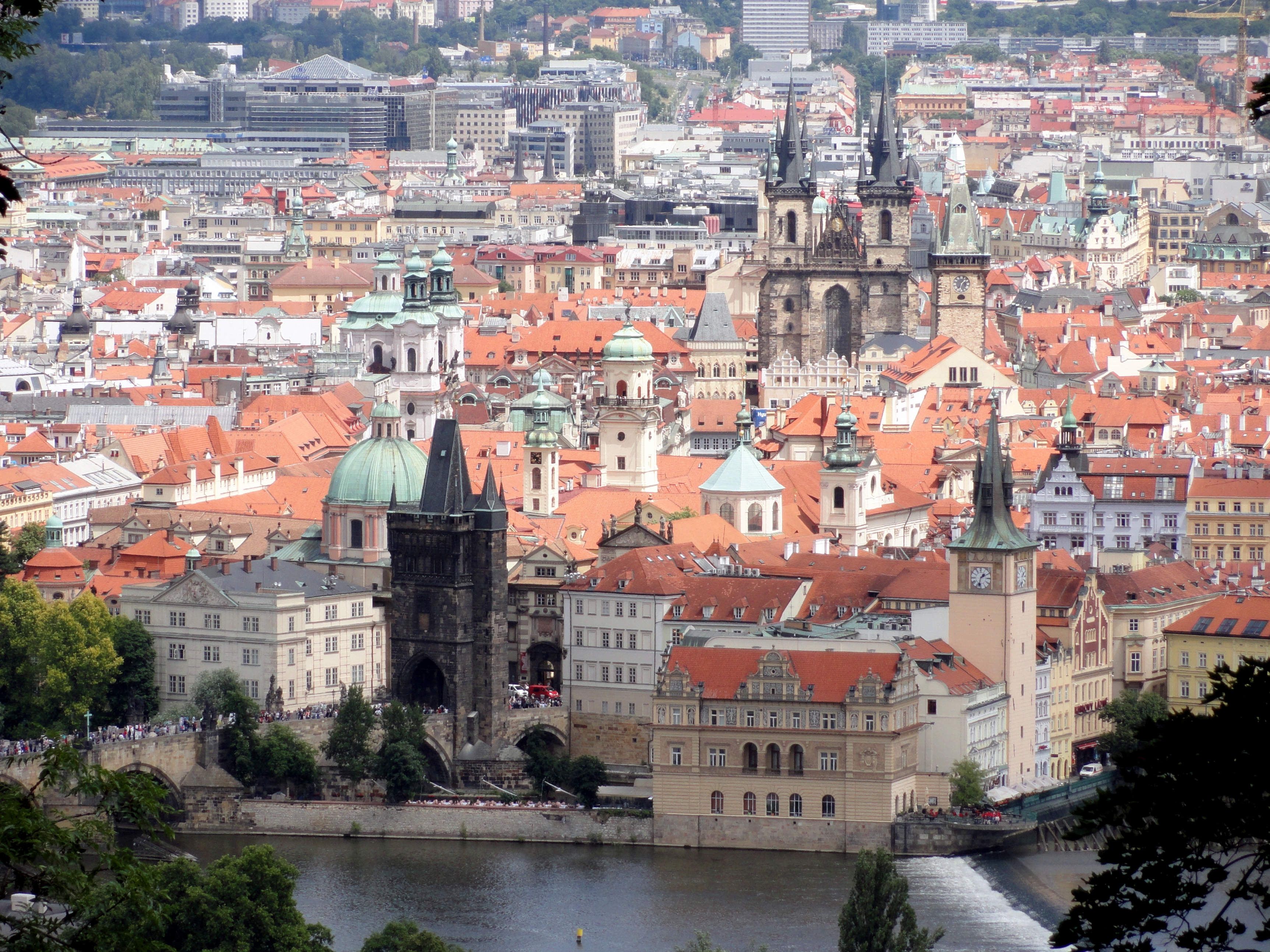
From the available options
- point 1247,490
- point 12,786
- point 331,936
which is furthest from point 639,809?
point 12,786

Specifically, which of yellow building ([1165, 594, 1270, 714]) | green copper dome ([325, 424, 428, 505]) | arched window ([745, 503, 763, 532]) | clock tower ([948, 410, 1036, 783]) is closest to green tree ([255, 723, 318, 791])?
green copper dome ([325, 424, 428, 505])

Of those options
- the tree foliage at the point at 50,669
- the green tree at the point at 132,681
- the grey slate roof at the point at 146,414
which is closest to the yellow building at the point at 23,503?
the grey slate roof at the point at 146,414

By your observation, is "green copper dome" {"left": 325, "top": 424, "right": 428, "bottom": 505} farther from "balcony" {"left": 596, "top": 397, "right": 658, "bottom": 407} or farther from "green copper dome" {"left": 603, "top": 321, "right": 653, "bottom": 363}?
"green copper dome" {"left": 603, "top": 321, "right": 653, "bottom": 363}

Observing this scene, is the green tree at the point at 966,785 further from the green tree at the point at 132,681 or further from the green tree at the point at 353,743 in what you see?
the green tree at the point at 132,681

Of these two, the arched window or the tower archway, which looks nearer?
the arched window

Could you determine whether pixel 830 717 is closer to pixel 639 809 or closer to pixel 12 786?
pixel 639 809

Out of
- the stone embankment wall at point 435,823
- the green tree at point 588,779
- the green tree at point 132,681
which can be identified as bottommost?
the stone embankment wall at point 435,823
